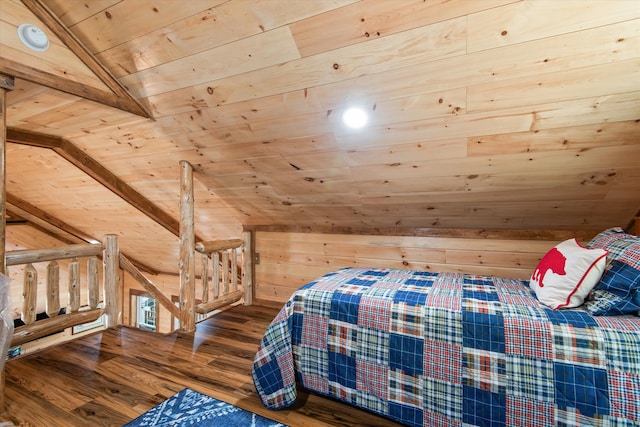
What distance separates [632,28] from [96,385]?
3310 millimetres

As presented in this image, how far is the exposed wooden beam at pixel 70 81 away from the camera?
1787mm

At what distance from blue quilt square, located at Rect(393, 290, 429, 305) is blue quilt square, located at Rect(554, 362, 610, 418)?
589mm

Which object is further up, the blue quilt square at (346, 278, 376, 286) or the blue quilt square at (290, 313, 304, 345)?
the blue quilt square at (346, 278, 376, 286)

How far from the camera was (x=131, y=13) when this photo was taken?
5.70 ft

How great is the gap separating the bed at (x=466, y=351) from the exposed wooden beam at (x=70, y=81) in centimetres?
184

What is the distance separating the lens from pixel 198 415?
5.60 ft

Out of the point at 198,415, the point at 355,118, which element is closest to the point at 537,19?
the point at 355,118

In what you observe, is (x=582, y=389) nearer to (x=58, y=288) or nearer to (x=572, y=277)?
(x=572, y=277)

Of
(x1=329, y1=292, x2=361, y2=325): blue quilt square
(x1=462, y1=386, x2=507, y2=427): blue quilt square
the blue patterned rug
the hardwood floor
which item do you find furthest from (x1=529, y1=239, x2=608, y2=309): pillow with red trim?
the blue patterned rug

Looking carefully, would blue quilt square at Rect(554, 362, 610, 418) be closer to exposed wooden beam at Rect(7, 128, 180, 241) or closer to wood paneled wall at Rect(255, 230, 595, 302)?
wood paneled wall at Rect(255, 230, 595, 302)

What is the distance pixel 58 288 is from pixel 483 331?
117 inches

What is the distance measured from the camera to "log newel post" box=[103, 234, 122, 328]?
2750 mm

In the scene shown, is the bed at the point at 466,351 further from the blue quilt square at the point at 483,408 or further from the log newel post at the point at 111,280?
the log newel post at the point at 111,280

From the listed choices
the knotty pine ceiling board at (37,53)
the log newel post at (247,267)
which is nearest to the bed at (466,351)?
the log newel post at (247,267)
